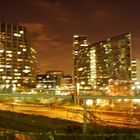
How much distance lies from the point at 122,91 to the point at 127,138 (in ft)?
203

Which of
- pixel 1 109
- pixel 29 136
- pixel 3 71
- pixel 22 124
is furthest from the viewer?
pixel 3 71

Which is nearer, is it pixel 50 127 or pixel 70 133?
pixel 70 133

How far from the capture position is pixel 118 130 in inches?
289

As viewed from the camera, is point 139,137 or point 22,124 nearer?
point 139,137

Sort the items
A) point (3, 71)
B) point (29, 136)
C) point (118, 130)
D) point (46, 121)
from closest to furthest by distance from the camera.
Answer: point (29, 136) → point (118, 130) → point (46, 121) → point (3, 71)

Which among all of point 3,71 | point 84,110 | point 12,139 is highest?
point 3,71

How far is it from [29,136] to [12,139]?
0.96 ft

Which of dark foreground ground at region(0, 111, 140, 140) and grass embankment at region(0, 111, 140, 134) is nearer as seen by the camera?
dark foreground ground at region(0, 111, 140, 140)

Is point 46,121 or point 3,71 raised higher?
point 3,71

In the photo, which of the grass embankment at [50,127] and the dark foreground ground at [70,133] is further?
the grass embankment at [50,127]

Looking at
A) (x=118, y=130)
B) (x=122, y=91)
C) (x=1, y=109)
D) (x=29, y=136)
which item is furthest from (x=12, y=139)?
(x=122, y=91)

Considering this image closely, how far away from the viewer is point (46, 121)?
356 inches

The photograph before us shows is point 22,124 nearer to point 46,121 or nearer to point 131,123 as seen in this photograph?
point 46,121

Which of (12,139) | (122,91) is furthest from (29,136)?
(122,91)
